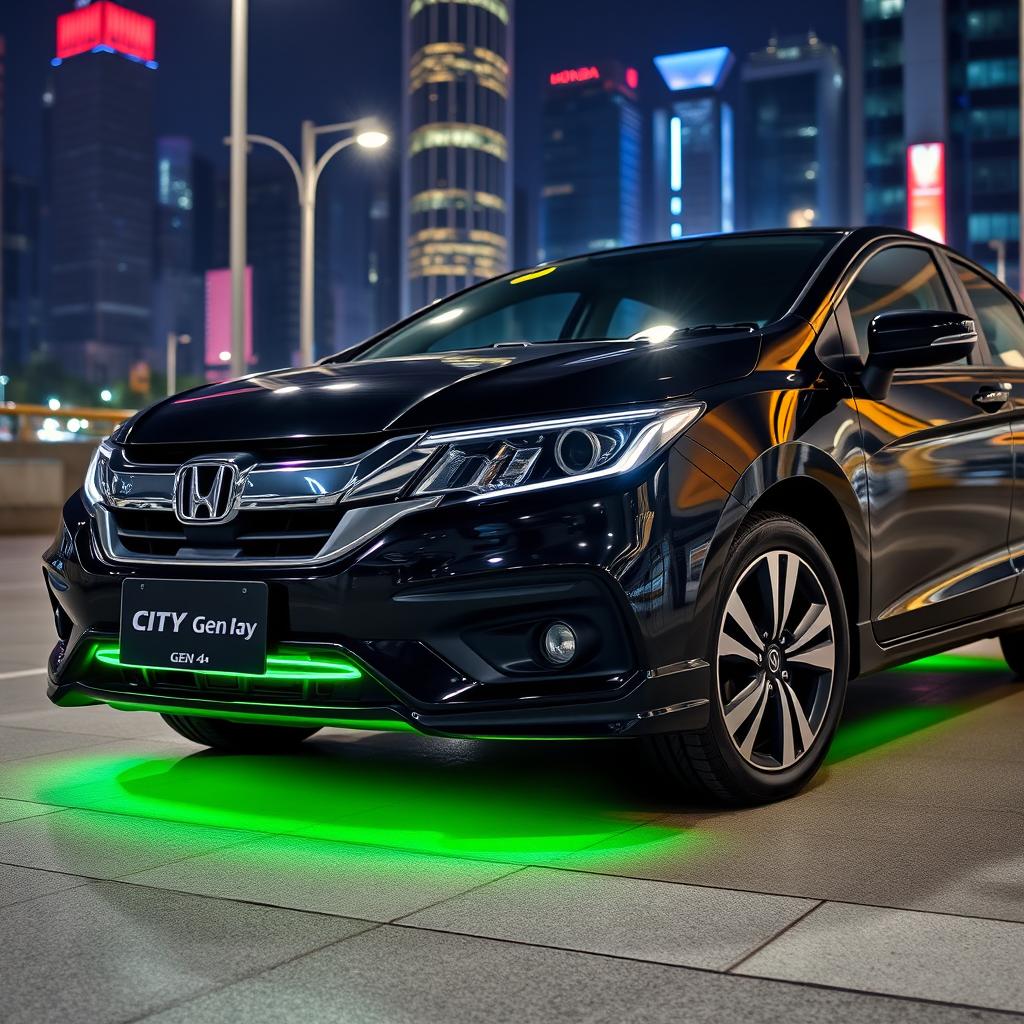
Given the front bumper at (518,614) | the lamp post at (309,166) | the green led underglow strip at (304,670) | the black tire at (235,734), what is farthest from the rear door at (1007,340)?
the lamp post at (309,166)

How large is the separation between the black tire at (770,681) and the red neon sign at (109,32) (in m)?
172

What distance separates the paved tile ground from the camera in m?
2.62

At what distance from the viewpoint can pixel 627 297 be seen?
5.09m

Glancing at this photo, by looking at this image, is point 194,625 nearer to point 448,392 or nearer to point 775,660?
point 448,392

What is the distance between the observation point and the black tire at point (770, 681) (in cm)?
386

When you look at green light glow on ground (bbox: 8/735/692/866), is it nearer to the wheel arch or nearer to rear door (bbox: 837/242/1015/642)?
the wheel arch

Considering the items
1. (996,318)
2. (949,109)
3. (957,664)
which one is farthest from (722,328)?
(949,109)

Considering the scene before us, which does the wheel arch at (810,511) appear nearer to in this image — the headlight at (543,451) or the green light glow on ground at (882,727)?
the headlight at (543,451)

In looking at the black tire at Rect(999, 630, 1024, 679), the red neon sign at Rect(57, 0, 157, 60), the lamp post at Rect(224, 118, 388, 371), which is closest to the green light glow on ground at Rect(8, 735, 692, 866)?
the black tire at Rect(999, 630, 1024, 679)

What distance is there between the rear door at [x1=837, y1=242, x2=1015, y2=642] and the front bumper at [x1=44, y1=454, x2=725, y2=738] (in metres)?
0.97

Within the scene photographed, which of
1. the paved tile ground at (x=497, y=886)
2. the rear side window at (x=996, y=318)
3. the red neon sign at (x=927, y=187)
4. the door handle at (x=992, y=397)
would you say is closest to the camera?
the paved tile ground at (x=497, y=886)

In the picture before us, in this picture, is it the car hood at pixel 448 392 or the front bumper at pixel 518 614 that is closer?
the front bumper at pixel 518 614

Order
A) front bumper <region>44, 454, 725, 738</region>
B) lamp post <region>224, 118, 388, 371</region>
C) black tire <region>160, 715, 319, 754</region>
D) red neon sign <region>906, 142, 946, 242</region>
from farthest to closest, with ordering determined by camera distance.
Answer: red neon sign <region>906, 142, 946, 242</region>, lamp post <region>224, 118, 388, 371</region>, black tire <region>160, 715, 319, 754</region>, front bumper <region>44, 454, 725, 738</region>

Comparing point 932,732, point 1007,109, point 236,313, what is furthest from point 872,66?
point 932,732
